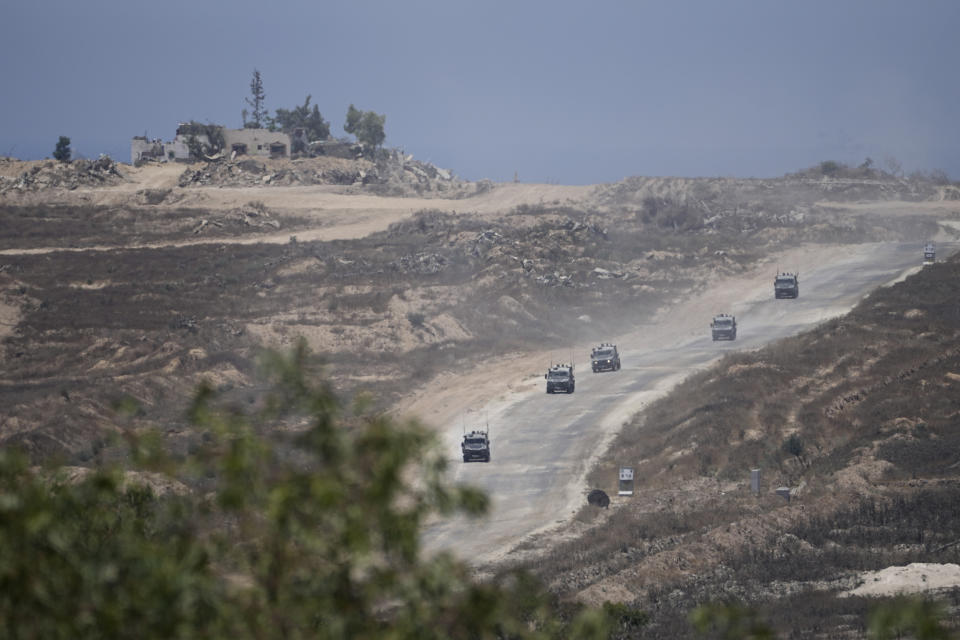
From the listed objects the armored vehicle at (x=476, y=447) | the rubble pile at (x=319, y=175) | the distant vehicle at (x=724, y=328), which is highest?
the rubble pile at (x=319, y=175)

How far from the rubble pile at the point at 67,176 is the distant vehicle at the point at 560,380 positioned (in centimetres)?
7543

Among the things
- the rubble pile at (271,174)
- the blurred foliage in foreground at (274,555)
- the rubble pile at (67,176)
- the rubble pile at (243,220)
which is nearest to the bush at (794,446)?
the blurred foliage in foreground at (274,555)

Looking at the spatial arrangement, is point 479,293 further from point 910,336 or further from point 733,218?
point 733,218

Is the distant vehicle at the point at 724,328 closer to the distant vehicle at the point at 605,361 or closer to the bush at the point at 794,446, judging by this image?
the distant vehicle at the point at 605,361

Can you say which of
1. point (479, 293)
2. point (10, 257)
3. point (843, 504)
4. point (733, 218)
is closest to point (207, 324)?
point (479, 293)

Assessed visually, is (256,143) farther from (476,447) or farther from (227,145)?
(476,447)

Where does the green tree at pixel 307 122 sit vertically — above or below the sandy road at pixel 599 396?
above

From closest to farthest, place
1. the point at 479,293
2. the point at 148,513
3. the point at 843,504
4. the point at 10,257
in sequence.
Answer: the point at 148,513 < the point at 843,504 < the point at 479,293 < the point at 10,257

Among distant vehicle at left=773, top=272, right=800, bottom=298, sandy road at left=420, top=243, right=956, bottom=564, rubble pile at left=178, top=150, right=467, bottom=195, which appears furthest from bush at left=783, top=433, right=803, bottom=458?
rubble pile at left=178, top=150, right=467, bottom=195

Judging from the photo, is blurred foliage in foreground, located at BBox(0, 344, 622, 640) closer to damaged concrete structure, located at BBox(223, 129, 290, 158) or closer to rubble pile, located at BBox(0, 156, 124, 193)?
rubble pile, located at BBox(0, 156, 124, 193)

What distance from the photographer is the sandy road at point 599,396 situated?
131ft

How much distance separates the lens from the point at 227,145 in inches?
5335

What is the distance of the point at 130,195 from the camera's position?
112 meters

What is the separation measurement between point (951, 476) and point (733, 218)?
7638 cm
